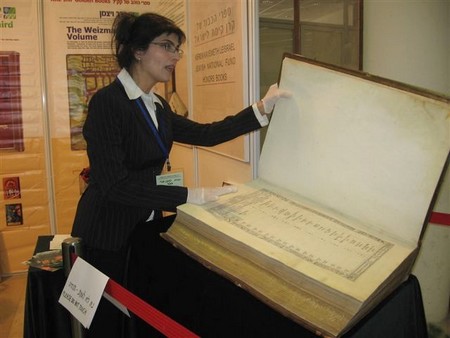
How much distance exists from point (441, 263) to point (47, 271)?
1.65 m

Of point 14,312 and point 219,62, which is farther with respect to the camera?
point 14,312

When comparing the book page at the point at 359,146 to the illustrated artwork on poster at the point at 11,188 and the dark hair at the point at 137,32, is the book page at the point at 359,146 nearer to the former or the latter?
the dark hair at the point at 137,32

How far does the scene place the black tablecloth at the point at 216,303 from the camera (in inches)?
22.9

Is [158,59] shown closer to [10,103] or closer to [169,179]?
[169,179]

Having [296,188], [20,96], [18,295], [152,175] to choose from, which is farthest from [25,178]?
[296,188]

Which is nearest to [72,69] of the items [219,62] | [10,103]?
[10,103]

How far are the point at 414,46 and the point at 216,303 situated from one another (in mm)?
→ 1417

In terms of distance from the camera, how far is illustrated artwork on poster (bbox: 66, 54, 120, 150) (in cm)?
293

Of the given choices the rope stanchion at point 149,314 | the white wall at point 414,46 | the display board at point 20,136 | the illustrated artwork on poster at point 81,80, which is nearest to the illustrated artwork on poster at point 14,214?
the display board at point 20,136

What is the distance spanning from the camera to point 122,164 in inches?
40.0

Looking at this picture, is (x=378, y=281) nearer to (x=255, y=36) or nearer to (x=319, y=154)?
(x=319, y=154)

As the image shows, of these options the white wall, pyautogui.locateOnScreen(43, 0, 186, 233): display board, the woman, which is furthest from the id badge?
pyautogui.locateOnScreen(43, 0, 186, 233): display board

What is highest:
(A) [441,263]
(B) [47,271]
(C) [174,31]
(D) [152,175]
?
(C) [174,31]

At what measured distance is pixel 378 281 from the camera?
538mm
